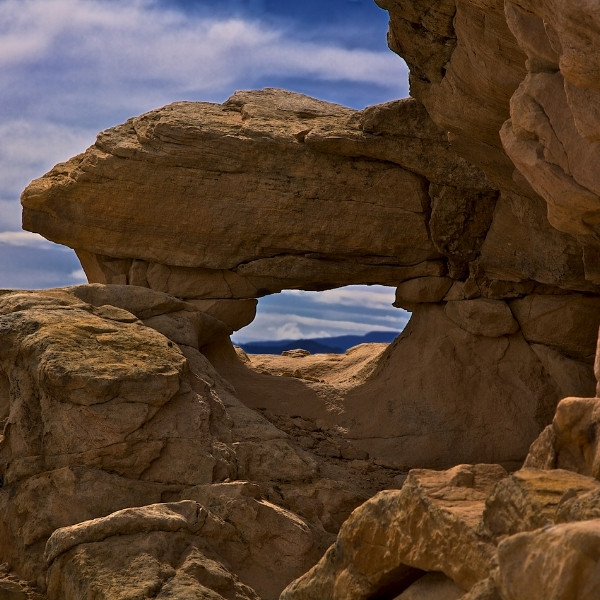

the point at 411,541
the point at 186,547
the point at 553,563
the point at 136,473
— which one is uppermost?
the point at 553,563

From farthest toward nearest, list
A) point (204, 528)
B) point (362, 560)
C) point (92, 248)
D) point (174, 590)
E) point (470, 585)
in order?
point (92, 248) → point (204, 528) → point (174, 590) → point (362, 560) → point (470, 585)

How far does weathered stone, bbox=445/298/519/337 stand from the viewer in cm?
1226

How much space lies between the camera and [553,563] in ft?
14.3

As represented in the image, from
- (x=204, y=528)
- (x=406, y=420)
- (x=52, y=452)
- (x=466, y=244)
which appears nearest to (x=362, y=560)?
(x=204, y=528)

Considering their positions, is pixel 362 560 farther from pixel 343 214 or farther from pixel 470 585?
pixel 343 214

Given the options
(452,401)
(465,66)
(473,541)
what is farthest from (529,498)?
(452,401)

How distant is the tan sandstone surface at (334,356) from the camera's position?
6047 mm

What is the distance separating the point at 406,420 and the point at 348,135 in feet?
11.4

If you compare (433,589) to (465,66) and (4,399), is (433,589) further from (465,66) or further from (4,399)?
(4,399)

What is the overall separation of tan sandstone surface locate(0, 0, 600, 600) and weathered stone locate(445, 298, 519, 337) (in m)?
0.03

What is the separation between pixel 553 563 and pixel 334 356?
10.6 meters

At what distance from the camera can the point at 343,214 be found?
41.5 ft

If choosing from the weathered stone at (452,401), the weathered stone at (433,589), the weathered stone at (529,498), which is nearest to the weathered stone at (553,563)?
the weathered stone at (529,498)

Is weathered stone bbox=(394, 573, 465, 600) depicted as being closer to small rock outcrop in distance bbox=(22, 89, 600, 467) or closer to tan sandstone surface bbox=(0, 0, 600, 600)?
tan sandstone surface bbox=(0, 0, 600, 600)
